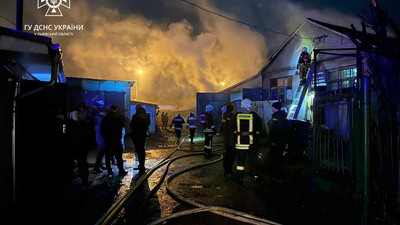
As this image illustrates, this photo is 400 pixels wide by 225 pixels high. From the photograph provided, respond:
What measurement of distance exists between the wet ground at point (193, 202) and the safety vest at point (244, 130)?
895mm

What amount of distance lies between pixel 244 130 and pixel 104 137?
11.6 ft

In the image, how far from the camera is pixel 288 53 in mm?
17484

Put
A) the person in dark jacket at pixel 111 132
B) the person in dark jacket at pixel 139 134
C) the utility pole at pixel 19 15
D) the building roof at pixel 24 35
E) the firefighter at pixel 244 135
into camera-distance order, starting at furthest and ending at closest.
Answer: the utility pole at pixel 19 15 < the person in dark jacket at pixel 139 134 < the person in dark jacket at pixel 111 132 < the firefighter at pixel 244 135 < the building roof at pixel 24 35

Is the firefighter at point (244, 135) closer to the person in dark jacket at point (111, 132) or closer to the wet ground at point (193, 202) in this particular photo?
the wet ground at point (193, 202)

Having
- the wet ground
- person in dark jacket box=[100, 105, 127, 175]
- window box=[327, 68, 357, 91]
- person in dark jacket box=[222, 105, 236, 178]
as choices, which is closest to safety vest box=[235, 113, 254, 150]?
person in dark jacket box=[222, 105, 236, 178]

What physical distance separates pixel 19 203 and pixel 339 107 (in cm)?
564

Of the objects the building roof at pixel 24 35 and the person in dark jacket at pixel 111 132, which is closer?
the building roof at pixel 24 35

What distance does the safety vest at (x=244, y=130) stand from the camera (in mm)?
5188

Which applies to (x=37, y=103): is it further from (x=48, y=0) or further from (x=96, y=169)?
(x=48, y=0)

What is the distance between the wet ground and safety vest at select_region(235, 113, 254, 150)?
Result: 2.94 feet

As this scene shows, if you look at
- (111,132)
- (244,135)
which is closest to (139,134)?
(111,132)

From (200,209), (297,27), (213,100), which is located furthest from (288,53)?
(200,209)

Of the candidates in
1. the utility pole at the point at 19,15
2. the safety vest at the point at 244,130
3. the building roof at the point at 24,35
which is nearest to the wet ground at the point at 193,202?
the safety vest at the point at 244,130

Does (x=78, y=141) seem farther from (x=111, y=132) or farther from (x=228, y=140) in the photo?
(x=228, y=140)
